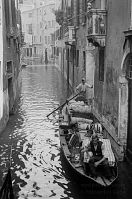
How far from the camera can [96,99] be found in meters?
14.5

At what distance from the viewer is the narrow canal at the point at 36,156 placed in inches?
337

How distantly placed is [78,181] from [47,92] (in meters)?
16.3

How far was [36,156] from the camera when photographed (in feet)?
37.1

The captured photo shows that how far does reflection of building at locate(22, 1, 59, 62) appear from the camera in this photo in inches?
2251

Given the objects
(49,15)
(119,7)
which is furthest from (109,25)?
(49,15)

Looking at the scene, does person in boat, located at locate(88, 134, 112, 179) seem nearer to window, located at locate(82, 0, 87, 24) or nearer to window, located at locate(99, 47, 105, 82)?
window, located at locate(99, 47, 105, 82)

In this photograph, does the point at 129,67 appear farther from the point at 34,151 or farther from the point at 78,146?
the point at 34,151

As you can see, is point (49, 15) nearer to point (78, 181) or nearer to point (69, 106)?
point (69, 106)

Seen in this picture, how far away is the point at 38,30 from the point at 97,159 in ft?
184

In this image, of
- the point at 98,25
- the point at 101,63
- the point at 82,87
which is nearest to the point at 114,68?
the point at 98,25

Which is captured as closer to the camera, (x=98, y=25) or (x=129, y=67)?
(x=129, y=67)

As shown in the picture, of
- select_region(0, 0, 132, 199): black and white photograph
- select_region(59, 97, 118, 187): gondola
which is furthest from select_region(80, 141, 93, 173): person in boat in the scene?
select_region(59, 97, 118, 187): gondola

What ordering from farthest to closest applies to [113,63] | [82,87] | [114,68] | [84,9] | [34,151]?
[84,9] < [82,87] < [34,151] < [113,63] < [114,68]

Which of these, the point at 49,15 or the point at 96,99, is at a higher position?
the point at 49,15
